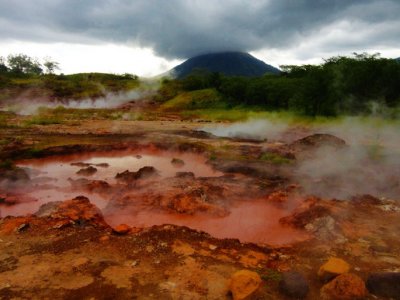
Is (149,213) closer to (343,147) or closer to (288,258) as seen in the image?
(288,258)

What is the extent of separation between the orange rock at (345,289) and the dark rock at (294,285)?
33 centimetres

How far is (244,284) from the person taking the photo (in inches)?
246

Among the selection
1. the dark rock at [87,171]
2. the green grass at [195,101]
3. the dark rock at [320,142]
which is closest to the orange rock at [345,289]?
the dark rock at [87,171]

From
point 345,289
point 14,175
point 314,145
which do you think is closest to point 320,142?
point 314,145

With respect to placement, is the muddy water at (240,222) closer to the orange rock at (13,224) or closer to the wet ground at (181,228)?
the wet ground at (181,228)

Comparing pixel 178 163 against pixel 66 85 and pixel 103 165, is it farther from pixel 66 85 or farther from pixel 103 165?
pixel 66 85

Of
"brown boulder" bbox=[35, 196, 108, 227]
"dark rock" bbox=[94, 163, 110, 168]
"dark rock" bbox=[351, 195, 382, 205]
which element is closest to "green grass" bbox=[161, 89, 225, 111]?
"dark rock" bbox=[94, 163, 110, 168]

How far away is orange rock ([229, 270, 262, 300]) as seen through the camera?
613 cm

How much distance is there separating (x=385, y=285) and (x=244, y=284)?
2.44 meters

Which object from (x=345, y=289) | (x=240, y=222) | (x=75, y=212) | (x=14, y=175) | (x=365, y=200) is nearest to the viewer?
(x=345, y=289)

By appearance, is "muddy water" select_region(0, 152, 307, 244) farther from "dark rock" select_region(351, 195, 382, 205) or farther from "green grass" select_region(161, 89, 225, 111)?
"green grass" select_region(161, 89, 225, 111)

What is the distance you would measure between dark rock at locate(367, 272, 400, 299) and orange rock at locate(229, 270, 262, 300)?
197cm

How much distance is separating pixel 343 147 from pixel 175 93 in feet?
147

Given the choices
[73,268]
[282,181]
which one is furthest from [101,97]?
[73,268]
